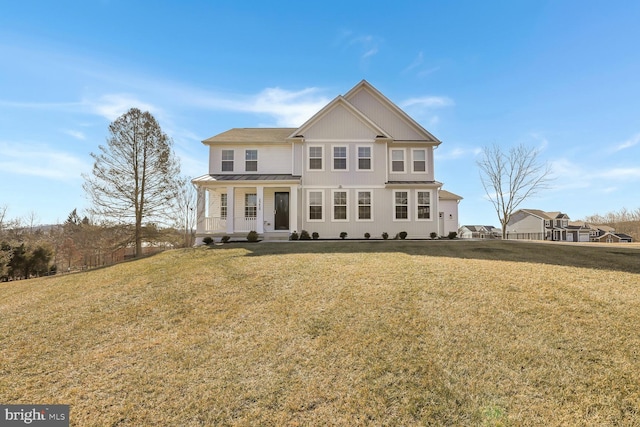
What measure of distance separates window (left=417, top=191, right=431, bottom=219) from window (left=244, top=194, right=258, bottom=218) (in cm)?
988

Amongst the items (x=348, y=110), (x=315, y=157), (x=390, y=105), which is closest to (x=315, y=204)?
(x=315, y=157)

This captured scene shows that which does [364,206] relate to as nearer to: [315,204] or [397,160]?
[315,204]

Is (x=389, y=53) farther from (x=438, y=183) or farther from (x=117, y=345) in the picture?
(x=117, y=345)

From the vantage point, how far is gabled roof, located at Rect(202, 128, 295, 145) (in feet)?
61.1

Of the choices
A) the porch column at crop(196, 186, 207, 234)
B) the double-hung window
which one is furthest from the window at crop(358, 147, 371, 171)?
the porch column at crop(196, 186, 207, 234)

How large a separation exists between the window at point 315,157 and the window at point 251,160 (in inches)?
138

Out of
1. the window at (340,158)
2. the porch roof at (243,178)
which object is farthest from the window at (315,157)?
the porch roof at (243,178)

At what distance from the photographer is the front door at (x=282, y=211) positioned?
18.1 meters

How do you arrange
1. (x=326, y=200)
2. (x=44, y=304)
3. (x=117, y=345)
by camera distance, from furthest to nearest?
(x=326, y=200) < (x=44, y=304) < (x=117, y=345)

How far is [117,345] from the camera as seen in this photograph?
217 inches

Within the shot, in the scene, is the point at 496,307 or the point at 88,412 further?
the point at 496,307

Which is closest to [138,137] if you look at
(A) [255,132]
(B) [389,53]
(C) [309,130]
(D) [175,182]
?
(D) [175,182]

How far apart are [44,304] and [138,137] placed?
49.1 ft

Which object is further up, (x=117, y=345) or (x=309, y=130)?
(x=309, y=130)
